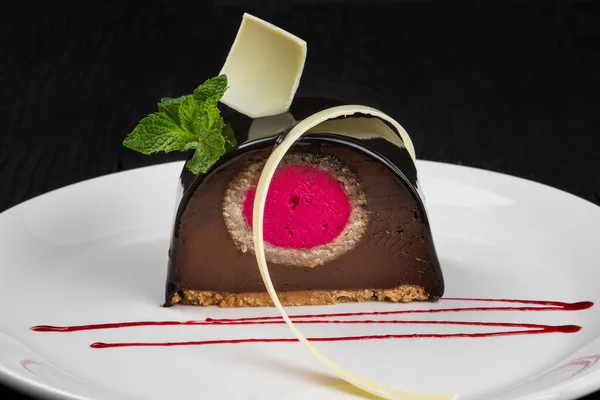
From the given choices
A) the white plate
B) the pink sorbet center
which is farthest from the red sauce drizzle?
the pink sorbet center

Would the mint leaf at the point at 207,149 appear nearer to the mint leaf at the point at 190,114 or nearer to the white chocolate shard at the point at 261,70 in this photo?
the mint leaf at the point at 190,114

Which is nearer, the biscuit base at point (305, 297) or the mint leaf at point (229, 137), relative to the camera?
the mint leaf at point (229, 137)

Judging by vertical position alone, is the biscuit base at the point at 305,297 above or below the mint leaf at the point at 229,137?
below

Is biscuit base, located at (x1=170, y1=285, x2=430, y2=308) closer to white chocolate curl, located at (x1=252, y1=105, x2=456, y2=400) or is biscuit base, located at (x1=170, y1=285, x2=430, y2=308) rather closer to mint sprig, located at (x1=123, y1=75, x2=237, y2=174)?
white chocolate curl, located at (x1=252, y1=105, x2=456, y2=400)

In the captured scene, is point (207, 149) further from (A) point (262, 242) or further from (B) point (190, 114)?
(A) point (262, 242)

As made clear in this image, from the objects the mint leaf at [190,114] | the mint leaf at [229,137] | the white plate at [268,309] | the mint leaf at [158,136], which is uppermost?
the mint leaf at [190,114]

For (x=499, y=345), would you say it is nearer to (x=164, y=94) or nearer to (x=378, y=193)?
(x=378, y=193)

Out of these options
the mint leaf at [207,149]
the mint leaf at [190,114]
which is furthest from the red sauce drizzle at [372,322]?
the mint leaf at [190,114]

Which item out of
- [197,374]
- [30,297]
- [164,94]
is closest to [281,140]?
[197,374]
